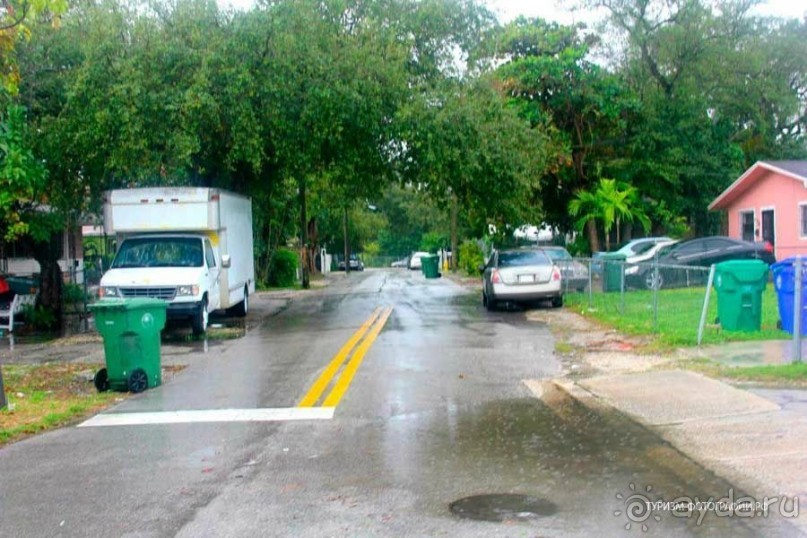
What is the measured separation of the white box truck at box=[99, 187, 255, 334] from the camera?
1633 centimetres

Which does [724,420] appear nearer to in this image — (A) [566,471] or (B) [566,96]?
(A) [566,471]

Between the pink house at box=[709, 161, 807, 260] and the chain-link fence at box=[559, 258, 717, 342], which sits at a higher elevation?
the pink house at box=[709, 161, 807, 260]

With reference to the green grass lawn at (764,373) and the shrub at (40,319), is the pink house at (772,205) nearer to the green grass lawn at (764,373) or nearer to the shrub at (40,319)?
the green grass lawn at (764,373)

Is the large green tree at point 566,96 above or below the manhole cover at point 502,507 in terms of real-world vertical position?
above

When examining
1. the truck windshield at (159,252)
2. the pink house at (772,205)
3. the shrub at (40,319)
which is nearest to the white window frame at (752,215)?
the pink house at (772,205)

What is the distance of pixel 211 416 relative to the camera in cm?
909

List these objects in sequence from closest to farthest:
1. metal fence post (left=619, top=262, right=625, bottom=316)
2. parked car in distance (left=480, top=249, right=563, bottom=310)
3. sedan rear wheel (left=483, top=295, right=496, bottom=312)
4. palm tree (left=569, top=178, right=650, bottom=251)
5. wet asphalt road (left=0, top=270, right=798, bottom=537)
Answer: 1. wet asphalt road (left=0, top=270, right=798, bottom=537)
2. metal fence post (left=619, top=262, right=625, bottom=316)
3. parked car in distance (left=480, top=249, right=563, bottom=310)
4. sedan rear wheel (left=483, top=295, right=496, bottom=312)
5. palm tree (left=569, top=178, right=650, bottom=251)

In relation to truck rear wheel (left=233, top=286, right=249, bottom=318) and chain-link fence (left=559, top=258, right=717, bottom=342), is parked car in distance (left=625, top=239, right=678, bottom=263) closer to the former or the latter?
chain-link fence (left=559, top=258, right=717, bottom=342)

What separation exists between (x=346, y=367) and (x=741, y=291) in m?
6.31

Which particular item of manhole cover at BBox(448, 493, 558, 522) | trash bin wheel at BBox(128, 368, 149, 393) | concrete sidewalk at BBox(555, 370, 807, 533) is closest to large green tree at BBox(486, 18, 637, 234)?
concrete sidewalk at BBox(555, 370, 807, 533)

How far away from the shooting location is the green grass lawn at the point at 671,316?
42.9 feet

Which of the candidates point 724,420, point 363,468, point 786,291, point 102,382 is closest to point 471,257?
point 786,291

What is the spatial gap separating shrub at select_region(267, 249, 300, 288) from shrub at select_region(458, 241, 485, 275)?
9.59 m

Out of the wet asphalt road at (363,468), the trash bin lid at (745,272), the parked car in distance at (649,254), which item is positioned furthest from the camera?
the parked car in distance at (649,254)
